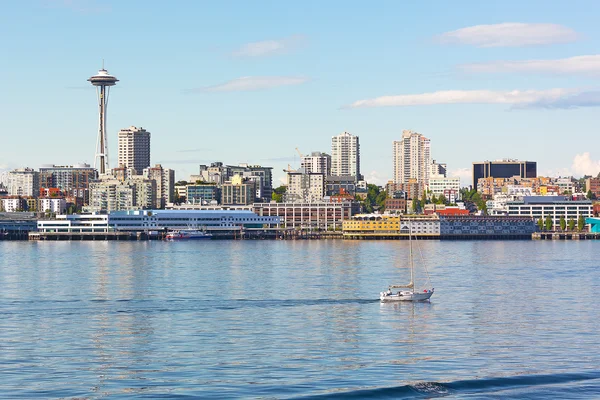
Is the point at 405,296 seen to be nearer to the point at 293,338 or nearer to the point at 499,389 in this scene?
the point at 293,338

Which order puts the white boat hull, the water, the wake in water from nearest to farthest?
1. the wake in water
2. the water
3. the white boat hull

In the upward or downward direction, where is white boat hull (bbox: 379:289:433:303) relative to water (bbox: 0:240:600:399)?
upward

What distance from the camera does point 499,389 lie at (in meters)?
32.9

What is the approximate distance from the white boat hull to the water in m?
0.52

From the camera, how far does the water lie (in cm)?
3328

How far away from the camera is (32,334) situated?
4353cm

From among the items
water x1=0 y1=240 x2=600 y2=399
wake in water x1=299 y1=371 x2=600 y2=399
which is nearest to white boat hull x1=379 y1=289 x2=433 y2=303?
water x1=0 y1=240 x2=600 y2=399

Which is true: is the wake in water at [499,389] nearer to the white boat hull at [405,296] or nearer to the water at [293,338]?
the water at [293,338]

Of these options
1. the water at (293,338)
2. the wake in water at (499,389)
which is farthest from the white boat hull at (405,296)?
the wake in water at (499,389)

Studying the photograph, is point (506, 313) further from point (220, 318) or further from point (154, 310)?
point (154, 310)

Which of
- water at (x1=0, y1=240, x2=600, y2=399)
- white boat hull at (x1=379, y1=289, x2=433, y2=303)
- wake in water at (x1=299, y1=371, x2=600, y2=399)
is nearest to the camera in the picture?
wake in water at (x1=299, y1=371, x2=600, y2=399)

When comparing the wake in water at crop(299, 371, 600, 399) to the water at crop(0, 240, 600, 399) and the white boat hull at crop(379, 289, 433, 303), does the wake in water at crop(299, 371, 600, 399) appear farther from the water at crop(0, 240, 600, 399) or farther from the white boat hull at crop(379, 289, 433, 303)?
the white boat hull at crop(379, 289, 433, 303)

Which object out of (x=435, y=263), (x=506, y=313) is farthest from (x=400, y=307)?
(x=435, y=263)

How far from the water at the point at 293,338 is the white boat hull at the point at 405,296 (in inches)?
20.3
